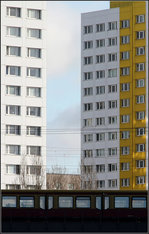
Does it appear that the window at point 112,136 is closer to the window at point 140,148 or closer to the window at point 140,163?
the window at point 140,148

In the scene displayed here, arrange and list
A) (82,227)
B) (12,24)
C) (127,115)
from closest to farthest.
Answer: (82,227)
(12,24)
(127,115)

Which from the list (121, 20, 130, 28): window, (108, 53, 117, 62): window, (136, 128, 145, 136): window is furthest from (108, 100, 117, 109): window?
(121, 20, 130, 28): window

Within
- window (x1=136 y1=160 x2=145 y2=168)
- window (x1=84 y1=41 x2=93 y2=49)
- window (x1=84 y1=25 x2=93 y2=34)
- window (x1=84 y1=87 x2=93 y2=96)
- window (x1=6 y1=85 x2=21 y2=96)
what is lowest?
window (x1=136 y1=160 x2=145 y2=168)

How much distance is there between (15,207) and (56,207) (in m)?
2.52

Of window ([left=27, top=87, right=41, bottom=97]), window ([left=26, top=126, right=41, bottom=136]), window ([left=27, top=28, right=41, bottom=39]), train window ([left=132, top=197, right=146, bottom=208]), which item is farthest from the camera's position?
window ([left=27, top=28, right=41, bottom=39])

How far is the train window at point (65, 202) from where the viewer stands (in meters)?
50.3

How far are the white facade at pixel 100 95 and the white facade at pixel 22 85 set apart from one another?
64.3ft

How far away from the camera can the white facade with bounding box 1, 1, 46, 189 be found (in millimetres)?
115188

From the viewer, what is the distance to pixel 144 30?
440ft

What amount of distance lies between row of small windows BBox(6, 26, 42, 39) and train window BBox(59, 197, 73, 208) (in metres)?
70.4

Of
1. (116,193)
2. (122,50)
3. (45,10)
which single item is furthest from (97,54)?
(116,193)

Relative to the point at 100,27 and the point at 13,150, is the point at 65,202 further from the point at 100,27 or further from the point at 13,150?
the point at 100,27

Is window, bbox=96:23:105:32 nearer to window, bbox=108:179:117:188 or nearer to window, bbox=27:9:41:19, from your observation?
window, bbox=27:9:41:19

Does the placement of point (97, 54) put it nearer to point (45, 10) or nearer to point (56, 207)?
point (45, 10)
